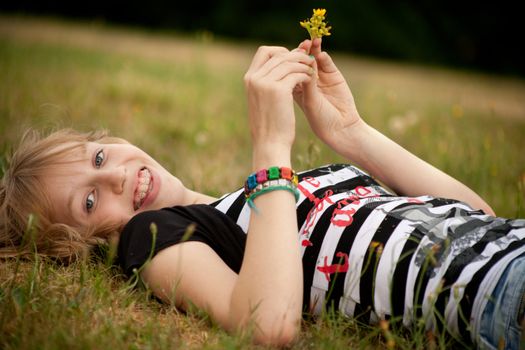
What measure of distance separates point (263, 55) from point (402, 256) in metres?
0.68

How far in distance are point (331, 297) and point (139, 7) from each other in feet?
64.7

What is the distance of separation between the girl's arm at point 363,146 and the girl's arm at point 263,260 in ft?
1.17

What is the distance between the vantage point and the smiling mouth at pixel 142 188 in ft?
5.76

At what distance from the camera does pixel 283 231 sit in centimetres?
139

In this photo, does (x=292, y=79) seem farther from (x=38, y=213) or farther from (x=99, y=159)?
(x=38, y=213)

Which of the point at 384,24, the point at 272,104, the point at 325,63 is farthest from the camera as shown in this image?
the point at 384,24

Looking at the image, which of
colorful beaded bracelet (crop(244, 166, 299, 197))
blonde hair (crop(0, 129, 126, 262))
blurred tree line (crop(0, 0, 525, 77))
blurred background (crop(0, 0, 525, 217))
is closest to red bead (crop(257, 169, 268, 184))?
colorful beaded bracelet (crop(244, 166, 299, 197))

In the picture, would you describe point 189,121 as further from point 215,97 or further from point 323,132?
point 323,132

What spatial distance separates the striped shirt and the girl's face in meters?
0.38

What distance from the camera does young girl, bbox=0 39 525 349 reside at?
1352 mm

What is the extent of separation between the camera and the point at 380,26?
20.1 meters

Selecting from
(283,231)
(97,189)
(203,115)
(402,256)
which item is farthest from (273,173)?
(203,115)

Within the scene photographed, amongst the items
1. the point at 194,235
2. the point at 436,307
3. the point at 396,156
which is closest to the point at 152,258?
the point at 194,235

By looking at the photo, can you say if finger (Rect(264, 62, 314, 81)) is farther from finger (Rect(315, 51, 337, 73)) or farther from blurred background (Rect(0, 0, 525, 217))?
blurred background (Rect(0, 0, 525, 217))
